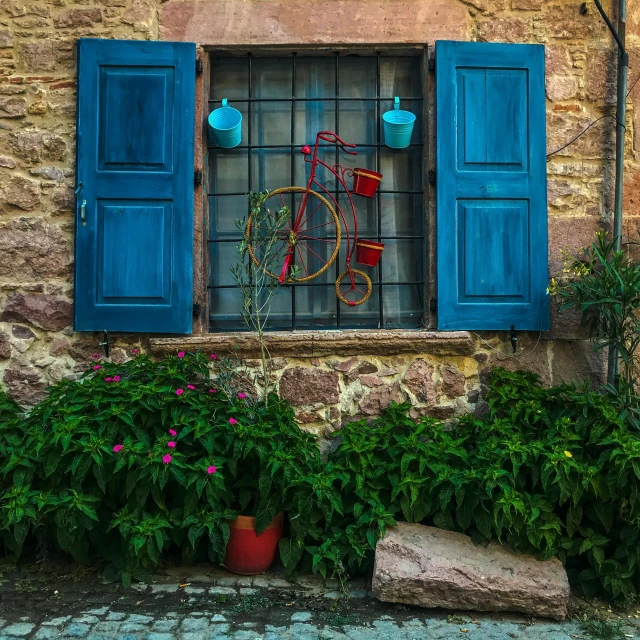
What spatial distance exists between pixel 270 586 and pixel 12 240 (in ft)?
8.03

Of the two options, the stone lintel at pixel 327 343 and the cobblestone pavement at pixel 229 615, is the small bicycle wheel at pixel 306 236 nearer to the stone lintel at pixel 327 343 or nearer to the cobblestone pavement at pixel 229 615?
the stone lintel at pixel 327 343

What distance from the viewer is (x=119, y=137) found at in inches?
178

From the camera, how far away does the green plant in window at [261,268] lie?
14.1 feet

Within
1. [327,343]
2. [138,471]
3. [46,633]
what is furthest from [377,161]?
[46,633]

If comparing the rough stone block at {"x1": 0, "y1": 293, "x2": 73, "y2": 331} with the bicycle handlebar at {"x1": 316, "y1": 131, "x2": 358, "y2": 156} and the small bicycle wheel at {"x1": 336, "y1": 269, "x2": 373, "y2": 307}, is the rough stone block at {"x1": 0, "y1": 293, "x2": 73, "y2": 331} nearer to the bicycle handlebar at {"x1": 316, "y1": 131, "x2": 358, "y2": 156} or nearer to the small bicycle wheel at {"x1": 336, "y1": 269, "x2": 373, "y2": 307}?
the small bicycle wheel at {"x1": 336, "y1": 269, "x2": 373, "y2": 307}

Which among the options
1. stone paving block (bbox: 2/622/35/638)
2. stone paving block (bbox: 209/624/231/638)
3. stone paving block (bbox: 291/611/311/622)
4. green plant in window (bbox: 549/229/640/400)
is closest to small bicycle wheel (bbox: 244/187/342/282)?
green plant in window (bbox: 549/229/640/400)

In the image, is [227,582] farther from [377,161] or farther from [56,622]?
[377,161]

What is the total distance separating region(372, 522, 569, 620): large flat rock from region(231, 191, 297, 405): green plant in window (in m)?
1.17

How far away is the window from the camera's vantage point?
A: 15.6ft

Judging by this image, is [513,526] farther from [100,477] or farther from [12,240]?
[12,240]

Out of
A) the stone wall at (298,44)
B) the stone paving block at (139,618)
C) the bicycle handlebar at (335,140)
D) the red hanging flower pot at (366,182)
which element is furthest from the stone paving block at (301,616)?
the bicycle handlebar at (335,140)

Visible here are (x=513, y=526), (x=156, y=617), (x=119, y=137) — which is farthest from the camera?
(x=119, y=137)

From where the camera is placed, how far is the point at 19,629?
331cm

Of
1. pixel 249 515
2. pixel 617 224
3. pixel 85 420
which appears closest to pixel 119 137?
pixel 85 420
